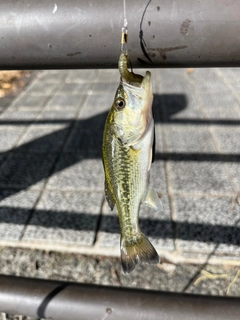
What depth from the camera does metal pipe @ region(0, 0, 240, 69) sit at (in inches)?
31.2

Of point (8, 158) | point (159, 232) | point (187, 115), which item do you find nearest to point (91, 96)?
point (187, 115)

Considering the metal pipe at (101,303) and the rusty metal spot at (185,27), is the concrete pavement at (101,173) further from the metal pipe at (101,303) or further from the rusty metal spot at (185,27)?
the rusty metal spot at (185,27)

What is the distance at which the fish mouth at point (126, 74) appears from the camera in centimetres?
82

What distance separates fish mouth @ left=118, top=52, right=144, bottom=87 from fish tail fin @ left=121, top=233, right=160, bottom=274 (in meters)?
0.50

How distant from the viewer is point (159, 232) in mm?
2404

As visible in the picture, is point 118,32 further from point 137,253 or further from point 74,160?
point 74,160

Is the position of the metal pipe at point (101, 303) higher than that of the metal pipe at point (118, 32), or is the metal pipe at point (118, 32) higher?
the metal pipe at point (118, 32)

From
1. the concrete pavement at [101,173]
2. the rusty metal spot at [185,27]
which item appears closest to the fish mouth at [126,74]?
the rusty metal spot at [185,27]

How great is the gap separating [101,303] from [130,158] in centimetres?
43

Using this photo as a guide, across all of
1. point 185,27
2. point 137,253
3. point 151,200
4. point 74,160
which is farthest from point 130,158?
point 74,160

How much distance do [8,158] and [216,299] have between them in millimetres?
2902

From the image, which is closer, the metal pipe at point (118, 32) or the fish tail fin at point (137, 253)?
the metal pipe at point (118, 32)

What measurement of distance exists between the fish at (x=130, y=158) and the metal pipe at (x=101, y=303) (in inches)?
7.6

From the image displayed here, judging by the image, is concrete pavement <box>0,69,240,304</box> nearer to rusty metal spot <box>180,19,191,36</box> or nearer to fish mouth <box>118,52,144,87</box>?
fish mouth <box>118,52,144,87</box>
